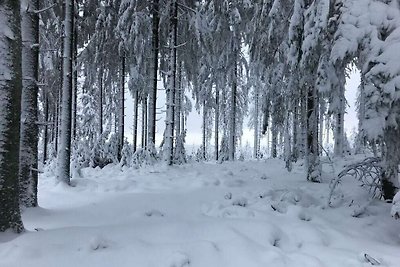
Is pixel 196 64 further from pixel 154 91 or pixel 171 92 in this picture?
pixel 171 92

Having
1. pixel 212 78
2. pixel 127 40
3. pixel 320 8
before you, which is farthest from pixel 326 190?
pixel 212 78

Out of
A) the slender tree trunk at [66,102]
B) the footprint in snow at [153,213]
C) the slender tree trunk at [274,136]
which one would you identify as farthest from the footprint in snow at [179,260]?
the slender tree trunk at [274,136]

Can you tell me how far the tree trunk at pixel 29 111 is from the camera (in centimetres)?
581

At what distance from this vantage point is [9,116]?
405 cm

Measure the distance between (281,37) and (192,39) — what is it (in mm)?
5037

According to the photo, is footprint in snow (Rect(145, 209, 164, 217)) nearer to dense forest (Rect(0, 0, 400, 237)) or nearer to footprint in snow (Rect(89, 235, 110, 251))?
footprint in snow (Rect(89, 235, 110, 251))

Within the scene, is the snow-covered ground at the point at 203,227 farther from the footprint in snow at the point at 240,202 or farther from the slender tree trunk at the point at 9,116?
the slender tree trunk at the point at 9,116

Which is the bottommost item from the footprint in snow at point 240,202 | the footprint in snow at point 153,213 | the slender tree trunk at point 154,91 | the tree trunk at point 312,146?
the footprint in snow at point 153,213

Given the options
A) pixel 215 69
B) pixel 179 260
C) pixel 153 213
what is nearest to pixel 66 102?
pixel 153 213

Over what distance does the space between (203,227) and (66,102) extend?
4.92 m

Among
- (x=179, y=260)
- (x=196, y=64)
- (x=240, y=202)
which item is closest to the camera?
(x=179, y=260)

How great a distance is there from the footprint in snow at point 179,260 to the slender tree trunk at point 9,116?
1872mm

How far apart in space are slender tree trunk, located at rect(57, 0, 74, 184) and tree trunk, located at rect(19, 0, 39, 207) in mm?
1874

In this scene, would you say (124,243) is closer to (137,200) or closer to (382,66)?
(137,200)
